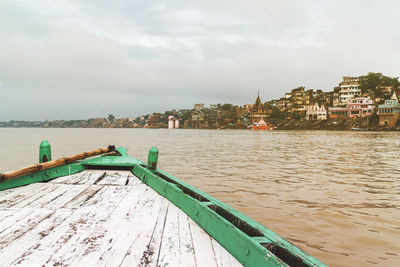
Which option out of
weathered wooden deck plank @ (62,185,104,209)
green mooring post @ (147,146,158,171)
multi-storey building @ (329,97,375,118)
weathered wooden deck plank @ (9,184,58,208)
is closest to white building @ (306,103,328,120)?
multi-storey building @ (329,97,375,118)

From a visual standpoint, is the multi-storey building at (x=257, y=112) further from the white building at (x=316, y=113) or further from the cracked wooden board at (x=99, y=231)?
the cracked wooden board at (x=99, y=231)

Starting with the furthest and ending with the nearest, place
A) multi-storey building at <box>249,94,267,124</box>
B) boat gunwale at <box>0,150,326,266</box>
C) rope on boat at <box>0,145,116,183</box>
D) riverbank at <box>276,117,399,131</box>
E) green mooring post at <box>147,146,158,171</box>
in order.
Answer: multi-storey building at <box>249,94,267,124</box> < riverbank at <box>276,117,399,131</box> < green mooring post at <box>147,146,158,171</box> < rope on boat at <box>0,145,116,183</box> < boat gunwale at <box>0,150,326,266</box>

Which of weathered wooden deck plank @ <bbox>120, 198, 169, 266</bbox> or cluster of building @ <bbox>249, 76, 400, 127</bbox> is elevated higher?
cluster of building @ <bbox>249, 76, 400, 127</bbox>

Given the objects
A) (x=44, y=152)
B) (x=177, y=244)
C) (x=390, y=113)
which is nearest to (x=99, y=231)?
(x=177, y=244)

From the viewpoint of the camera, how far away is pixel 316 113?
10950 cm

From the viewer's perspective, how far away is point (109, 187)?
4578mm

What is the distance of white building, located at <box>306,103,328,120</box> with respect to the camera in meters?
107

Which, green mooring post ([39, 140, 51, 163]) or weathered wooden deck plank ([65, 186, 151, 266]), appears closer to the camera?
weathered wooden deck plank ([65, 186, 151, 266])

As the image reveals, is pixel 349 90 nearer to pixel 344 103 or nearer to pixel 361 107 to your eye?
pixel 344 103

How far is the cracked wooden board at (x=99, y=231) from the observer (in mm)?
2041

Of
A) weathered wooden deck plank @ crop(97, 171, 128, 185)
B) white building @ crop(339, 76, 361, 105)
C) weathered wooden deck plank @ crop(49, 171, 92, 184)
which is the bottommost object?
weathered wooden deck plank @ crop(97, 171, 128, 185)

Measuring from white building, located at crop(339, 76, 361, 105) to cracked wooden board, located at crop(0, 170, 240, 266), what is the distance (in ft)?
380

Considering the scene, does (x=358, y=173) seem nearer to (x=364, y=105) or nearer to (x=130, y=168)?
(x=130, y=168)

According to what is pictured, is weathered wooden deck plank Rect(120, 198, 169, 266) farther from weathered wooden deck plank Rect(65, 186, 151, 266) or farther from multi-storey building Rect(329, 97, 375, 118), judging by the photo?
multi-storey building Rect(329, 97, 375, 118)
